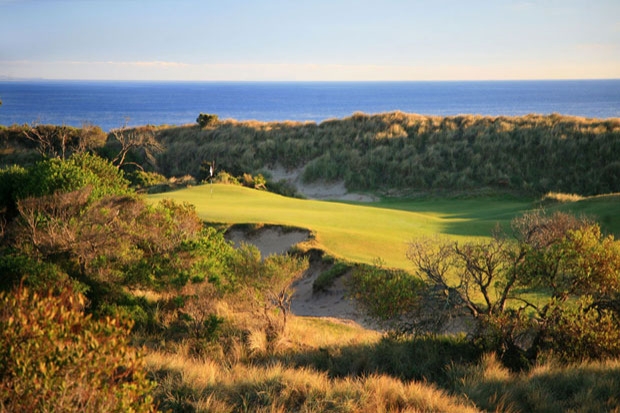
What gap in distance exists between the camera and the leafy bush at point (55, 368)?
4.96 m

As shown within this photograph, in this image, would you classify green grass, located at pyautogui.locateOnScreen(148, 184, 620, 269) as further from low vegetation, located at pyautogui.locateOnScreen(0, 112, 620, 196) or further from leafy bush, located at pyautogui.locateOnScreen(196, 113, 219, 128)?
leafy bush, located at pyautogui.locateOnScreen(196, 113, 219, 128)

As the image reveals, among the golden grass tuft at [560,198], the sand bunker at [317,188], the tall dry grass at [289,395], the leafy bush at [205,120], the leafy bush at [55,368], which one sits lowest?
the sand bunker at [317,188]

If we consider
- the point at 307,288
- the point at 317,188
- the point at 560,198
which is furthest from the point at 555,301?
the point at 317,188

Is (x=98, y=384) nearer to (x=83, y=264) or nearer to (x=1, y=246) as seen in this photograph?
(x=83, y=264)

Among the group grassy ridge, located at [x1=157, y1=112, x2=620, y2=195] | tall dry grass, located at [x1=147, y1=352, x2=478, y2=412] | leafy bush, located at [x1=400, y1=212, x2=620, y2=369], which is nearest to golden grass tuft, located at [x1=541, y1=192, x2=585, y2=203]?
grassy ridge, located at [x1=157, y1=112, x2=620, y2=195]

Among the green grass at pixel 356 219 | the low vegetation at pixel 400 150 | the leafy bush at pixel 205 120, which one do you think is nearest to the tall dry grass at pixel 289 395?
the green grass at pixel 356 219

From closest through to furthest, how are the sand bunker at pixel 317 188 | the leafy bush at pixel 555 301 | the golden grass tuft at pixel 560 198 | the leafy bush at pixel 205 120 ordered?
1. the leafy bush at pixel 555 301
2. the golden grass tuft at pixel 560 198
3. the sand bunker at pixel 317 188
4. the leafy bush at pixel 205 120

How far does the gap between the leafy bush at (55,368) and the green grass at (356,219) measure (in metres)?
10.0

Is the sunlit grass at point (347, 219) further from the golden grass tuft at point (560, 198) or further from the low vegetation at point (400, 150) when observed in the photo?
the low vegetation at point (400, 150)

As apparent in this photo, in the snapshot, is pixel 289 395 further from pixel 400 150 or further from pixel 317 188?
pixel 400 150

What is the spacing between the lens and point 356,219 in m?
21.3

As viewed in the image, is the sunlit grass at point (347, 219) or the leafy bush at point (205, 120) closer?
the sunlit grass at point (347, 219)

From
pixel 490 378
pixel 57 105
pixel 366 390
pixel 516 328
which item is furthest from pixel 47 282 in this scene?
pixel 57 105

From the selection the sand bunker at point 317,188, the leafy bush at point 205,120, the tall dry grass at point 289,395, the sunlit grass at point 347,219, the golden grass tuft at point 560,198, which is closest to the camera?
the tall dry grass at point 289,395
